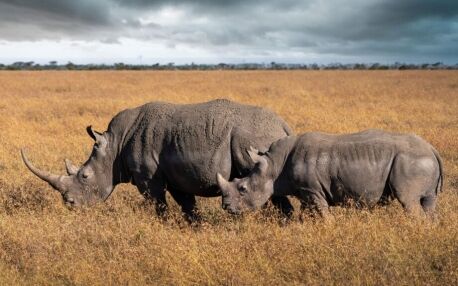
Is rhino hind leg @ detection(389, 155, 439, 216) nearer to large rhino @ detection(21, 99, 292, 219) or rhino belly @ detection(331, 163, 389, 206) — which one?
rhino belly @ detection(331, 163, 389, 206)

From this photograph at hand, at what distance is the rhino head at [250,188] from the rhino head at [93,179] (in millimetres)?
1973

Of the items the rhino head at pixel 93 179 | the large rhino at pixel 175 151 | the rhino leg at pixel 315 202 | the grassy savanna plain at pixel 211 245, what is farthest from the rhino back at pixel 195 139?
the rhino leg at pixel 315 202

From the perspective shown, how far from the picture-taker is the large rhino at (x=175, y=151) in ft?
23.7

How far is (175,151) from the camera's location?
7379 millimetres

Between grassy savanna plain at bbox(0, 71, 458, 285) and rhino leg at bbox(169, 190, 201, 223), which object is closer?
grassy savanna plain at bbox(0, 71, 458, 285)

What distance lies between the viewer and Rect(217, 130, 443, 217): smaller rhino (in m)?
6.46

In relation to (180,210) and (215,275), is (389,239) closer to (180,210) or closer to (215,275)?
(215,275)

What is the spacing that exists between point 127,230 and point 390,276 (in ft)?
10.5

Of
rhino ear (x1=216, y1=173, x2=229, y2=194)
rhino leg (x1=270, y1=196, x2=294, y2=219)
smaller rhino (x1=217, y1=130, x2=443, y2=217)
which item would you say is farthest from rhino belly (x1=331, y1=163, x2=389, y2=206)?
rhino ear (x1=216, y1=173, x2=229, y2=194)

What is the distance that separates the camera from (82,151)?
1316cm

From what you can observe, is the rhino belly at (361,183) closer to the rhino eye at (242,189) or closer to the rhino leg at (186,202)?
the rhino eye at (242,189)

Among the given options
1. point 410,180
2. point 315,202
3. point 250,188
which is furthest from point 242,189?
point 410,180

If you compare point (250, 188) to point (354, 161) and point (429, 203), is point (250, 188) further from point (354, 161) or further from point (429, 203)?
point (429, 203)

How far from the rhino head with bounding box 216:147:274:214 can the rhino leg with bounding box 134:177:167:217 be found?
1052 mm
